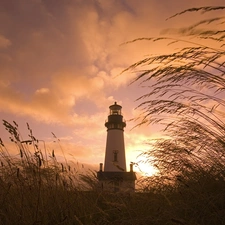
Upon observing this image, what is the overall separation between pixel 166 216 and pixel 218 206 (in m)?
0.36

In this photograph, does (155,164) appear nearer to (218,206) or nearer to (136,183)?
(136,183)

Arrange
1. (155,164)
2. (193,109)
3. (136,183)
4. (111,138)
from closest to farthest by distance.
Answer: (193,109)
(155,164)
(136,183)
(111,138)

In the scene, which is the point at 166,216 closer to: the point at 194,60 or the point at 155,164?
the point at 194,60

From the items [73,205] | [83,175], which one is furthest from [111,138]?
[73,205]

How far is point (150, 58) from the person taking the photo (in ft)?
7.57

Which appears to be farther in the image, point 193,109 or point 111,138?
point 111,138

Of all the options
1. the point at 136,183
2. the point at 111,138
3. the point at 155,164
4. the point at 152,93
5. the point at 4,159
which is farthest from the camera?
the point at 111,138

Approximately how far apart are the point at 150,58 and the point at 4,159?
1.79 meters

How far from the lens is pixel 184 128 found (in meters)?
3.08

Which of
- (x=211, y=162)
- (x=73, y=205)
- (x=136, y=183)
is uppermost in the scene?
(x=136, y=183)

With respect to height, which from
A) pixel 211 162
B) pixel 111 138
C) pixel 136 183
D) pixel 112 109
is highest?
pixel 112 109

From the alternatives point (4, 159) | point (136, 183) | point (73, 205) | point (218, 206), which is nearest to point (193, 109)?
point (218, 206)

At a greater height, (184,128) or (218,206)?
(184,128)

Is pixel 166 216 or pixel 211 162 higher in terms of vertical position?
pixel 211 162
